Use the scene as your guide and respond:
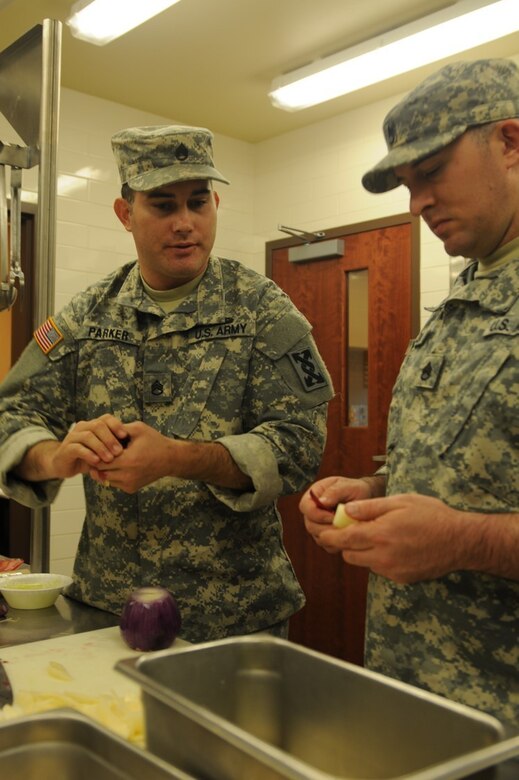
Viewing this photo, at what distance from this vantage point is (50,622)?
168 cm

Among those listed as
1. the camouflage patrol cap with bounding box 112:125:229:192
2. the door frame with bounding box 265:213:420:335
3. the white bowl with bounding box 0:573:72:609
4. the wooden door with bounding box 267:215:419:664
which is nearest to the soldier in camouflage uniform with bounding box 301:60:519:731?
the camouflage patrol cap with bounding box 112:125:229:192

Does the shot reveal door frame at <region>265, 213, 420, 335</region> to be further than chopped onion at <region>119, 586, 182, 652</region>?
Yes

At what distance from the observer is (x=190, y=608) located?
174cm

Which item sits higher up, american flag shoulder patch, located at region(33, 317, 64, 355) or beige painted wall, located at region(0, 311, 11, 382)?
beige painted wall, located at region(0, 311, 11, 382)

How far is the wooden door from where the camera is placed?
4277mm

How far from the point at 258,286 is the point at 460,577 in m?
0.90

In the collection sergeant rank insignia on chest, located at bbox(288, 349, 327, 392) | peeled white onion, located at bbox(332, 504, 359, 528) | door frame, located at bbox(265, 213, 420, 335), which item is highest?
door frame, located at bbox(265, 213, 420, 335)

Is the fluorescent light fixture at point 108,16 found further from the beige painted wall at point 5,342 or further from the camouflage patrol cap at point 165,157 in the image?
the beige painted wall at point 5,342

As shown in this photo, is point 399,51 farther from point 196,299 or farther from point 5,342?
point 5,342

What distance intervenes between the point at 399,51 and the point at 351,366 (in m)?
1.73

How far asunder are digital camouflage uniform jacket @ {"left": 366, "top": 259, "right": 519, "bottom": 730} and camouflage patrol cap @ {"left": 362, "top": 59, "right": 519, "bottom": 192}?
0.87 feet

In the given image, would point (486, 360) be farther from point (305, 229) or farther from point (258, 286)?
point (305, 229)

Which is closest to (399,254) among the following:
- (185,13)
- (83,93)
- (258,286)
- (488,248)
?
(185,13)

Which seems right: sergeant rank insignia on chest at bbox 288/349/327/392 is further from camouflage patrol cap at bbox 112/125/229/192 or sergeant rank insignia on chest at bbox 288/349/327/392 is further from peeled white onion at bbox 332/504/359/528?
peeled white onion at bbox 332/504/359/528
